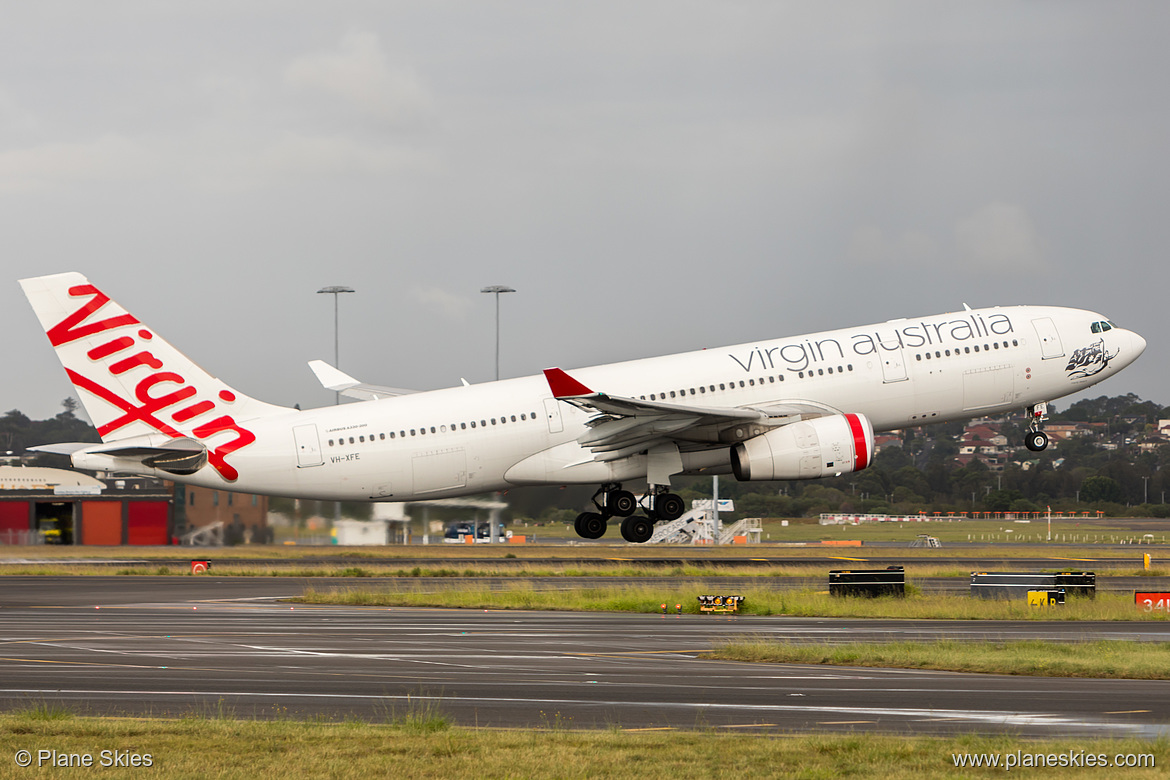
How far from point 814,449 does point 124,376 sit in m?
21.8

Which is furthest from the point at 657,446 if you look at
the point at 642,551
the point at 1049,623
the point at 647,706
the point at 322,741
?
the point at 322,741

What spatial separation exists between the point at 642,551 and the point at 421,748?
51413 mm

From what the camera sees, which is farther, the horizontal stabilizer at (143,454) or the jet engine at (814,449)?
the jet engine at (814,449)

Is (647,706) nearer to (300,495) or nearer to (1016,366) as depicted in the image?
(300,495)

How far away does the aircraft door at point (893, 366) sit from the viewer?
4441 centimetres

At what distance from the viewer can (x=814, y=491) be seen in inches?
5221

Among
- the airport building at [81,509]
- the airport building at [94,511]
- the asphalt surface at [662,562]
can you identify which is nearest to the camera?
the asphalt surface at [662,562]

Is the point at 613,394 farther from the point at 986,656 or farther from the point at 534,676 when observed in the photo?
the point at 534,676

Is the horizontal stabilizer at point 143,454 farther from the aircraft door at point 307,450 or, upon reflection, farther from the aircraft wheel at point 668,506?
the aircraft wheel at point 668,506

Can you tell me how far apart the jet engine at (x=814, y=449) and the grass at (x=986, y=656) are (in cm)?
1789

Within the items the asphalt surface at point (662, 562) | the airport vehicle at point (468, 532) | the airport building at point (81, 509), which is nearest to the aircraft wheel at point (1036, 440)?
the asphalt surface at point (662, 562)

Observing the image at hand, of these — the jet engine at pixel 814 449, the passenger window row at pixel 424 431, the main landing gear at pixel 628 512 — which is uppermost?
the passenger window row at pixel 424 431

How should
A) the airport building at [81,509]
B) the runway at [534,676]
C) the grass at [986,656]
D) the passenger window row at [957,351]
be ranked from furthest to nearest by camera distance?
the airport building at [81,509] < the passenger window row at [957,351] < the grass at [986,656] < the runway at [534,676]

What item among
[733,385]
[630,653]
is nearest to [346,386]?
[733,385]
